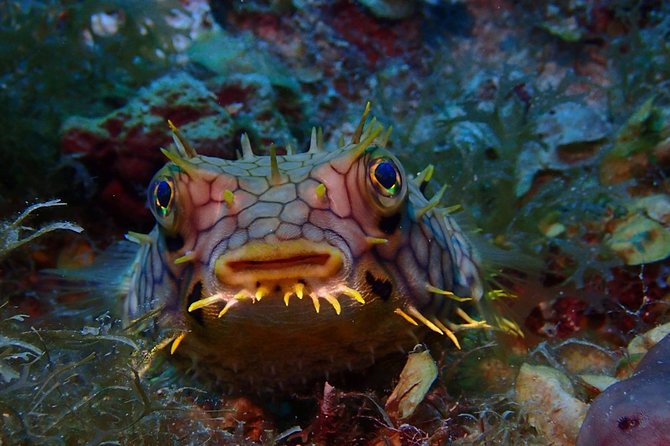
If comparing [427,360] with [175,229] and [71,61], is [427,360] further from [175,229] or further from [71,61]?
[71,61]

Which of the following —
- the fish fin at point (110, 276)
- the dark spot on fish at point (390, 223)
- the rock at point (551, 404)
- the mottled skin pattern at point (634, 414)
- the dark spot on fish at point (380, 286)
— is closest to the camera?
the mottled skin pattern at point (634, 414)

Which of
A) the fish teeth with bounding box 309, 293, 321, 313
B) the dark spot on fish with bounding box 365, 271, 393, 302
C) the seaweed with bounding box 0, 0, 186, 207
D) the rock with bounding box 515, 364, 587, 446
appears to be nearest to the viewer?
the fish teeth with bounding box 309, 293, 321, 313

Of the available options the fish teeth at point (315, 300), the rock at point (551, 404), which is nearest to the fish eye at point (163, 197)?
the fish teeth at point (315, 300)

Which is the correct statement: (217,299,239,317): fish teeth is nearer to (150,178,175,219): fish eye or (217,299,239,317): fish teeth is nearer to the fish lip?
the fish lip

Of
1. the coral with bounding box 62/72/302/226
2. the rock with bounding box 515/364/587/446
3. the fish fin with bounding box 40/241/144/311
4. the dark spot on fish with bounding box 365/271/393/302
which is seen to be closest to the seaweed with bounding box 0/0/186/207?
the coral with bounding box 62/72/302/226

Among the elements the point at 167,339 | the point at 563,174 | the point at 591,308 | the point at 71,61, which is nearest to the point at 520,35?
the point at 563,174

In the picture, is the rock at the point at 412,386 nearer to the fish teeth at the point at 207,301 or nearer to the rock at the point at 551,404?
the rock at the point at 551,404

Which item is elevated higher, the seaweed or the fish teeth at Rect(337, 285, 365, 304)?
the seaweed

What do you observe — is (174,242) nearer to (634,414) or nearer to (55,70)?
(634,414)
